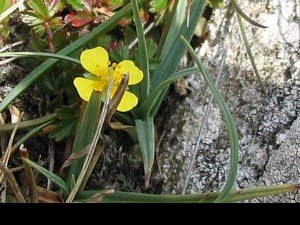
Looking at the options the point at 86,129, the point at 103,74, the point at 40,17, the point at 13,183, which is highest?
the point at 40,17

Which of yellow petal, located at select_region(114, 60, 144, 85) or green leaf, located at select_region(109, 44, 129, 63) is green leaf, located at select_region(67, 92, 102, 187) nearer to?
yellow petal, located at select_region(114, 60, 144, 85)

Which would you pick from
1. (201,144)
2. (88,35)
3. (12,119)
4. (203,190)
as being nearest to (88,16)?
(88,35)

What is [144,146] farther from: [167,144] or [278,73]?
[278,73]

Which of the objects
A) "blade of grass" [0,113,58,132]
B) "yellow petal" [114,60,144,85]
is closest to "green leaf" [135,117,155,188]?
"yellow petal" [114,60,144,85]

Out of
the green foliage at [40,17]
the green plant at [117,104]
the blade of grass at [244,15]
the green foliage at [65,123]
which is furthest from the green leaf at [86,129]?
the blade of grass at [244,15]

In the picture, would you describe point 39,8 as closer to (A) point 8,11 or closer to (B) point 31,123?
(A) point 8,11

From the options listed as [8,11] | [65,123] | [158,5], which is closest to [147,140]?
[65,123]

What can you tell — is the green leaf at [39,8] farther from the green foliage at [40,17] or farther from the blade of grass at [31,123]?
the blade of grass at [31,123]
